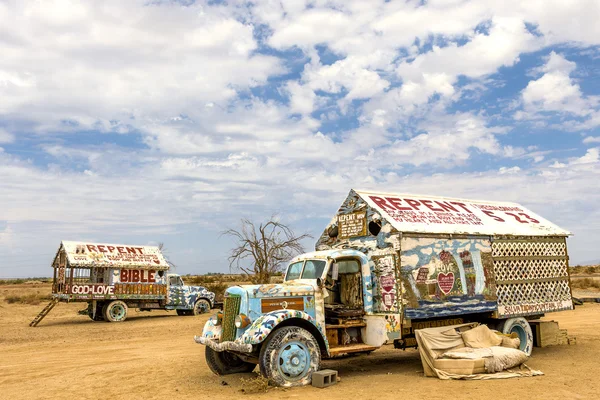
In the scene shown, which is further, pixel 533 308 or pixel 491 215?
pixel 491 215

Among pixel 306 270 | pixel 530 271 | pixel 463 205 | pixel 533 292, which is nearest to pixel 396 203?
pixel 463 205

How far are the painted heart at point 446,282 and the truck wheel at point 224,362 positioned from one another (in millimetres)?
4180

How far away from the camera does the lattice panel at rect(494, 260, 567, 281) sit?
1183cm

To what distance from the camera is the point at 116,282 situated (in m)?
24.2

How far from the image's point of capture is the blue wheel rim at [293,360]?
8.96 m

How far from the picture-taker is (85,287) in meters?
23.4

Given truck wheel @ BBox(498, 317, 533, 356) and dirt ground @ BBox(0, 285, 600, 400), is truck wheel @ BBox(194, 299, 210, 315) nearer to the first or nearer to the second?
dirt ground @ BBox(0, 285, 600, 400)

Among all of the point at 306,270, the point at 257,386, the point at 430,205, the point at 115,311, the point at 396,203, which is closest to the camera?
the point at 257,386

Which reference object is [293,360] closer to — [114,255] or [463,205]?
[463,205]

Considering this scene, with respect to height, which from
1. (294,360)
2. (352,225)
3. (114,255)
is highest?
(114,255)

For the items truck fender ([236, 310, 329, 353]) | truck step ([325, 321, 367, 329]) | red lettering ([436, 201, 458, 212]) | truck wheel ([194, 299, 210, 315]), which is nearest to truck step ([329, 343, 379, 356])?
truck fender ([236, 310, 329, 353])

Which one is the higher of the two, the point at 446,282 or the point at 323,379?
the point at 446,282

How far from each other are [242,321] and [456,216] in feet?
18.3

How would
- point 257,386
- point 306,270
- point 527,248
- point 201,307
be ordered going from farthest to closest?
1. point 201,307
2. point 527,248
3. point 306,270
4. point 257,386
